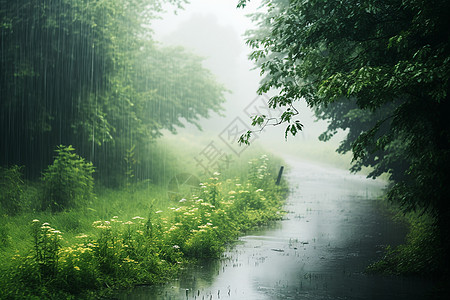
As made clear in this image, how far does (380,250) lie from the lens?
1108 cm

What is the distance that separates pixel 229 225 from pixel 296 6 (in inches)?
261

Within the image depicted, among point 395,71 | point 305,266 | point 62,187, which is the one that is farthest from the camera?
point 62,187

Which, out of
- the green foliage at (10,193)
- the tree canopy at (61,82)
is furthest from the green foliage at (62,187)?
the tree canopy at (61,82)

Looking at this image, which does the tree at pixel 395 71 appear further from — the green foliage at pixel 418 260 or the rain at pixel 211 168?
the green foliage at pixel 418 260

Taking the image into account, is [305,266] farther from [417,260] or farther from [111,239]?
[111,239]

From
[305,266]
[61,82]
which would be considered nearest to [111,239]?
[305,266]

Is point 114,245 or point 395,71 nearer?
→ point 395,71

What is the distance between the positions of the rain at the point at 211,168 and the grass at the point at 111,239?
0.04 metres

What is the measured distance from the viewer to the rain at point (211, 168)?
7.41m

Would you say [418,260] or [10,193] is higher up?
[10,193]

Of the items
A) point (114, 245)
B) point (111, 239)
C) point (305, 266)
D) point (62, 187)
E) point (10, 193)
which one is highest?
point (62, 187)

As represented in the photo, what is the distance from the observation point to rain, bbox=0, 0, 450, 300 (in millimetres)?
7414

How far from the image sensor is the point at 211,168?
24.9 m

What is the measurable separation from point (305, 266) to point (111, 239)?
14.4 feet
